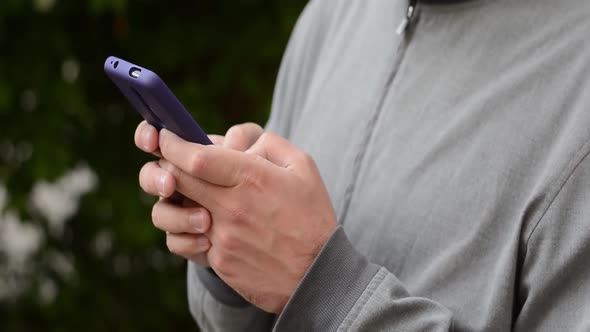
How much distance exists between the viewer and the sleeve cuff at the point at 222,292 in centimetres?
89

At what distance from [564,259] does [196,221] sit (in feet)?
1.16

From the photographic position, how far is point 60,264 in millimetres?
2033

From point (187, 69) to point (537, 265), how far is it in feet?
4.26

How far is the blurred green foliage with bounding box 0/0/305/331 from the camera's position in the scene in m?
1.72

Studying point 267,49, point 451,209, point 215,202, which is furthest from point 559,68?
point 267,49

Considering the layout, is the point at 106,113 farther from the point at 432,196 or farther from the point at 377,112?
the point at 432,196

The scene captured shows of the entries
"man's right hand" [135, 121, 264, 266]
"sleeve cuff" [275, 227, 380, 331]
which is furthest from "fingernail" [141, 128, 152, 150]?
"sleeve cuff" [275, 227, 380, 331]

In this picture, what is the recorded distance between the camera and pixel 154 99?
64cm

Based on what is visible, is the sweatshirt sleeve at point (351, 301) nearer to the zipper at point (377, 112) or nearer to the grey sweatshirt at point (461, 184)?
the grey sweatshirt at point (461, 184)

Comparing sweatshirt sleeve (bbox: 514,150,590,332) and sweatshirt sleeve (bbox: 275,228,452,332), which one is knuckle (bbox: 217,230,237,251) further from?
sweatshirt sleeve (bbox: 514,150,590,332)

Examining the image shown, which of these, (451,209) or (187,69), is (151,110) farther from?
(187,69)

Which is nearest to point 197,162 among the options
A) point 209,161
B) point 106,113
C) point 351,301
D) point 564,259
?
point 209,161

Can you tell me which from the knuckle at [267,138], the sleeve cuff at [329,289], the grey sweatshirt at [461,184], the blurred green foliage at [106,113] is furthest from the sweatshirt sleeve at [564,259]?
the blurred green foliage at [106,113]

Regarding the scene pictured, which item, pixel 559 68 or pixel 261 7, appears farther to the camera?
pixel 261 7
